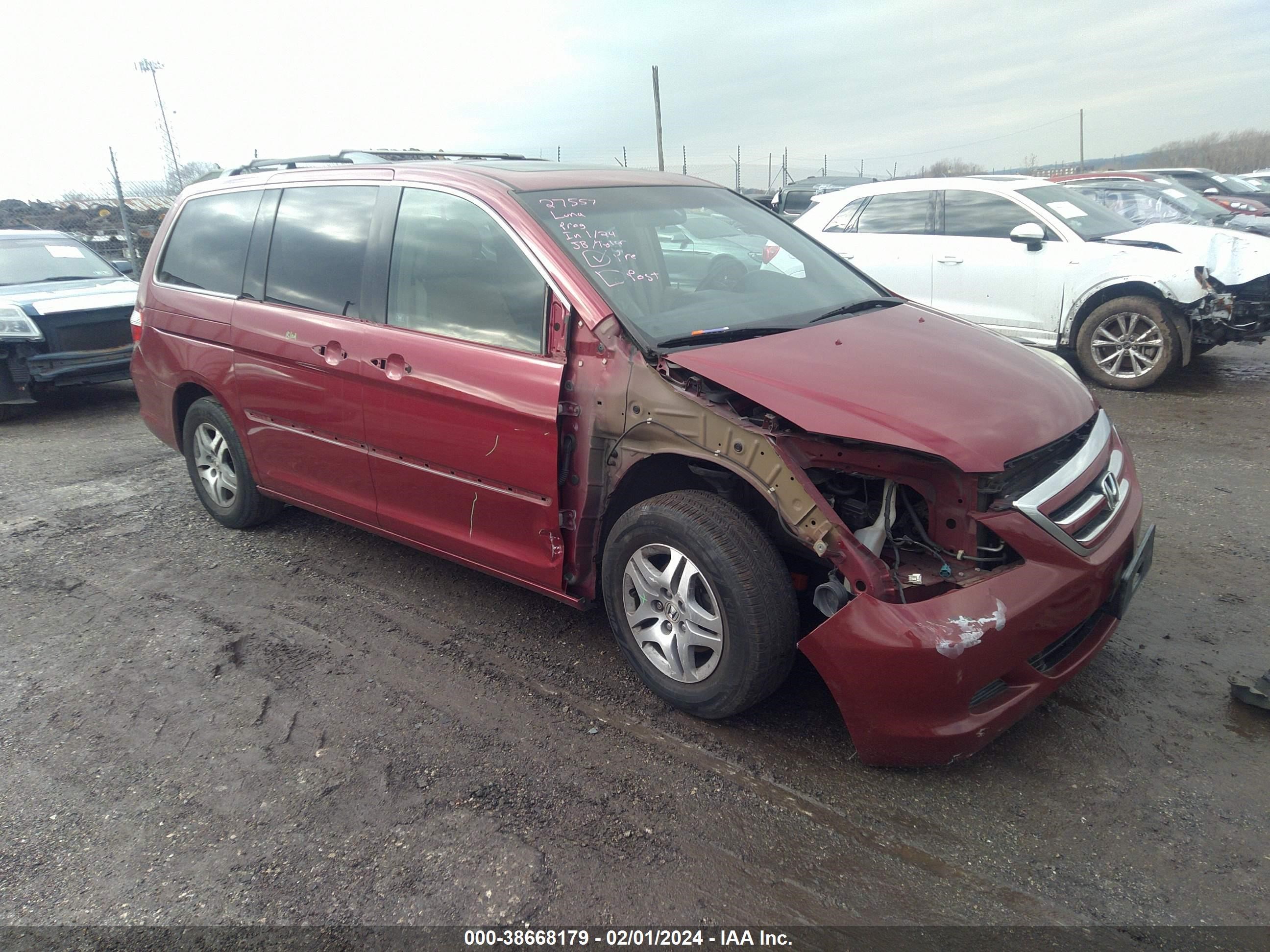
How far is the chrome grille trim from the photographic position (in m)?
2.55

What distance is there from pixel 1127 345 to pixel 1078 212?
1406 mm

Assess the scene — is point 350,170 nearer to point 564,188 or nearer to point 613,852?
point 564,188

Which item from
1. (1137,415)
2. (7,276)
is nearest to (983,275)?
(1137,415)

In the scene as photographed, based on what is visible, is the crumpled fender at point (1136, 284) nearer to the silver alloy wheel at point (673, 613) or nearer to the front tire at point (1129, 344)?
the front tire at point (1129, 344)

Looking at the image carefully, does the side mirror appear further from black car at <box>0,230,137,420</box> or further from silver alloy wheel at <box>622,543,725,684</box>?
black car at <box>0,230,137,420</box>

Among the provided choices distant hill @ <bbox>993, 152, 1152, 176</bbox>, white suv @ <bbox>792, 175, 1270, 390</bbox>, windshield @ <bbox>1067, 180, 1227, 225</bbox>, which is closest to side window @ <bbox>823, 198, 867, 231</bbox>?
white suv @ <bbox>792, 175, 1270, 390</bbox>

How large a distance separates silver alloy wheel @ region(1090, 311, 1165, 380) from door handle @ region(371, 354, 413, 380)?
244 inches

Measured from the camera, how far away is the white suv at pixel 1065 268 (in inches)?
273

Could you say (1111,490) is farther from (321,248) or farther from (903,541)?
(321,248)

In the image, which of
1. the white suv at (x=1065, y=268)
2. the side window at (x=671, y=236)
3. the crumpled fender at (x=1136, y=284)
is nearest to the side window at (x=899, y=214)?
the white suv at (x=1065, y=268)

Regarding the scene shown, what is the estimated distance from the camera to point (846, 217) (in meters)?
8.62

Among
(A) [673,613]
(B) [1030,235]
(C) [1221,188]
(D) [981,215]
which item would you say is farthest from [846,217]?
(C) [1221,188]

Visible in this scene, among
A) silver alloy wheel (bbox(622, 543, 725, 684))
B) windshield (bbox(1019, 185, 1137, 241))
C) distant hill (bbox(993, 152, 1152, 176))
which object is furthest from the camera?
distant hill (bbox(993, 152, 1152, 176))

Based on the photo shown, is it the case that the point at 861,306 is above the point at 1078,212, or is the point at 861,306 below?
below
